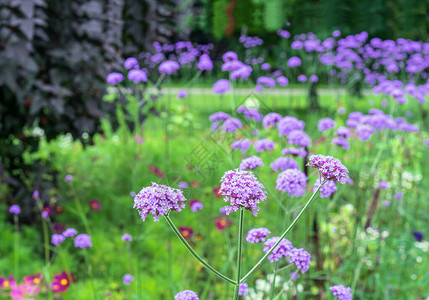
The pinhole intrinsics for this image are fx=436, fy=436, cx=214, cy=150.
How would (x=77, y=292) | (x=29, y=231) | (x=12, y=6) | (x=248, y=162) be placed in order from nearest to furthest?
(x=248, y=162) → (x=77, y=292) → (x=12, y=6) → (x=29, y=231)

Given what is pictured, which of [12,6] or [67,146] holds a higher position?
[12,6]

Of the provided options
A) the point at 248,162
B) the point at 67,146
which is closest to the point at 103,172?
the point at 67,146

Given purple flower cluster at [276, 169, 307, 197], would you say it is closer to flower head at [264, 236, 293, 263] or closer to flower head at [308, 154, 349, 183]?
flower head at [264, 236, 293, 263]

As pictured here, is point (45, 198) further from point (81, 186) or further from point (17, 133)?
point (81, 186)

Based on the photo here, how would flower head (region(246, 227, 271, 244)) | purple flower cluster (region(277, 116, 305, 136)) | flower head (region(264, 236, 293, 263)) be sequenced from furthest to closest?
purple flower cluster (region(277, 116, 305, 136))
flower head (region(246, 227, 271, 244))
flower head (region(264, 236, 293, 263))

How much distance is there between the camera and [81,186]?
3.86 metres

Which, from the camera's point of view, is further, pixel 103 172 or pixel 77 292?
pixel 103 172

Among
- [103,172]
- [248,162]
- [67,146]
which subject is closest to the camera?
[248,162]

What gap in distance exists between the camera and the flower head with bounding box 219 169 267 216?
829 mm

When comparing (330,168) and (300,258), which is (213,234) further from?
(330,168)

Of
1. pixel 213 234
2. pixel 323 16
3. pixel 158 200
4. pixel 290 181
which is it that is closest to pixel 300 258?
pixel 290 181

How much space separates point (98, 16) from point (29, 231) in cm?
163

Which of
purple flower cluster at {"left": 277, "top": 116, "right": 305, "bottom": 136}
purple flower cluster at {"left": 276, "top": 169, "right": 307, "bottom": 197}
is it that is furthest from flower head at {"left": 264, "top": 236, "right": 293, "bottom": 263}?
purple flower cluster at {"left": 277, "top": 116, "right": 305, "bottom": 136}

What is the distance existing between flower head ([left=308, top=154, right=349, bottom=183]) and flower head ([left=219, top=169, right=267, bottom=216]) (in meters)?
0.13
